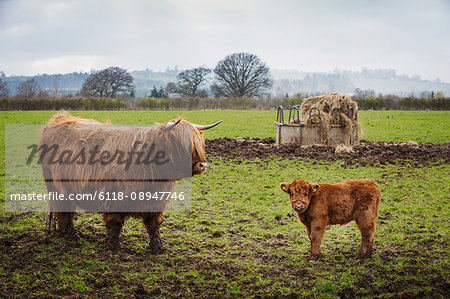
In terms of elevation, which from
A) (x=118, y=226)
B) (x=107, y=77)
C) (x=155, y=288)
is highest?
(x=107, y=77)

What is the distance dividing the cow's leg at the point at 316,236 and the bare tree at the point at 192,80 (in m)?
64.3

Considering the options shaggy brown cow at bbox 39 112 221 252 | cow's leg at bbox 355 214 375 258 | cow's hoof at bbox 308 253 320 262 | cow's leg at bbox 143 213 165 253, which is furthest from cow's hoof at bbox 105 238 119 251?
cow's leg at bbox 355 214 375 258

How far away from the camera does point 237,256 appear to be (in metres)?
4.91

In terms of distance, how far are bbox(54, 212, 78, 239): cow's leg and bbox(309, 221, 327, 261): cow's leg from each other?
3544 mm

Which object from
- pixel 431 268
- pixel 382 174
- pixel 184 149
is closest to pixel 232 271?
pixel 184 149

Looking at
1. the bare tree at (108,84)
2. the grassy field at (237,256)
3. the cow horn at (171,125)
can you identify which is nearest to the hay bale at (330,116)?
the grassy field at (237,256)

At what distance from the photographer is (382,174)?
379 inches

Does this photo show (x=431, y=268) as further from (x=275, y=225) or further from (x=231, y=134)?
(x=231, y=134)

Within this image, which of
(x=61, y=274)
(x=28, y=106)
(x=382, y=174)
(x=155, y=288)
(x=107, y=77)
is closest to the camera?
(x=155, y=288)

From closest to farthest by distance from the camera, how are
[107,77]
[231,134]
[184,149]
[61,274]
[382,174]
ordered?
1. [61,274]
2. [184,149]
3. [382,174]
4. [231,134]
5. [107,77]

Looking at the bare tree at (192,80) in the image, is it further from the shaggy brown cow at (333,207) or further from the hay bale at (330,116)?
the shaggy brown cow at (333,207)

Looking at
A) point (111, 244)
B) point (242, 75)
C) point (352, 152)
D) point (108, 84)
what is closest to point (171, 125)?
point (111, 244)

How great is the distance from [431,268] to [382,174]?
5639 millimetres

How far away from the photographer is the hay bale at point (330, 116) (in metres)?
13.7
